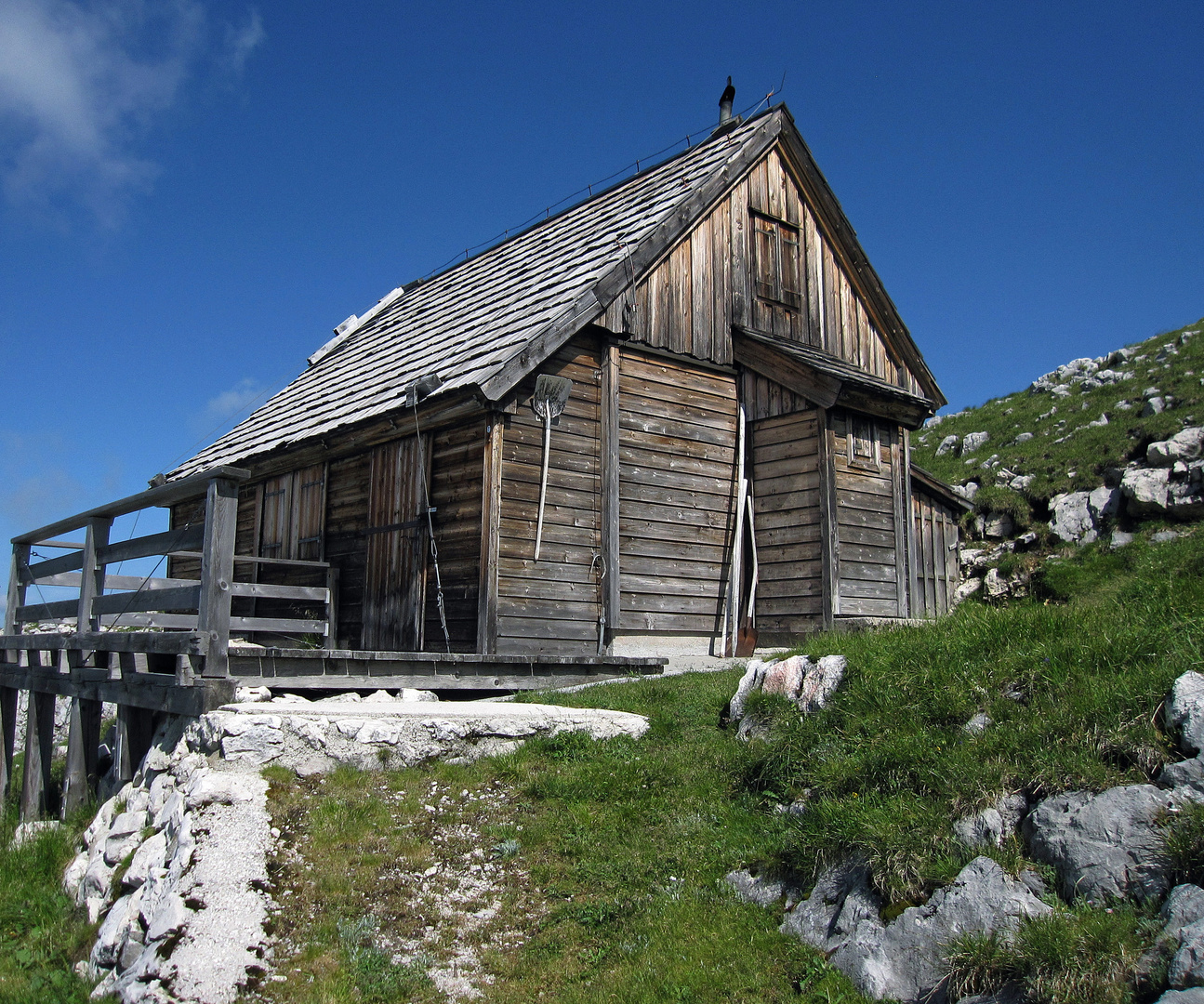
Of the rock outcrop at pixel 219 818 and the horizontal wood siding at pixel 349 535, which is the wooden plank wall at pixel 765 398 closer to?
the horizontal wood siding at pixel 349 535

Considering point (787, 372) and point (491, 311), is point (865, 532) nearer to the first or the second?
point (787, 372)

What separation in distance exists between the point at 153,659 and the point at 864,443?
950 centimetres

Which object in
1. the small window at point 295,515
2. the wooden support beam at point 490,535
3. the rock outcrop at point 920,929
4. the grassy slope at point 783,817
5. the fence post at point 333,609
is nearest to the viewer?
the rock outcrop at point 920,929

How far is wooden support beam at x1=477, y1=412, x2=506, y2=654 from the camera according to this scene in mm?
11258

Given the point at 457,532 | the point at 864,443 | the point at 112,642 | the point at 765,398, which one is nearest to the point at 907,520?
the point at 864,443

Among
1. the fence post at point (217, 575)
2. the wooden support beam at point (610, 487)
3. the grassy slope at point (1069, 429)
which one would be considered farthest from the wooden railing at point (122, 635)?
the grassy slope at point (1069, 429)

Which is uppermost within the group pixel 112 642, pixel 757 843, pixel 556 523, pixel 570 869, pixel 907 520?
pixel 907 520

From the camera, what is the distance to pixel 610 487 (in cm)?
1257

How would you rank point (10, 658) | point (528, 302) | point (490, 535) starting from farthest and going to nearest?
point (528, 302) → point (10, 658) → point (490, 535)

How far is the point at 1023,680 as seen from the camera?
5.97 meters

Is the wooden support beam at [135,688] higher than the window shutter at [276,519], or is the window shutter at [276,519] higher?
the window shutter at [276,519]

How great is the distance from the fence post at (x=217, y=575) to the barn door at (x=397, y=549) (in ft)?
13.6

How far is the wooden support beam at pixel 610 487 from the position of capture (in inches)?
484

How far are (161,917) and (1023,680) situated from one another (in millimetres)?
5308
